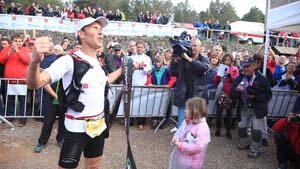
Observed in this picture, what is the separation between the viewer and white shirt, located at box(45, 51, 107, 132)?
297cm

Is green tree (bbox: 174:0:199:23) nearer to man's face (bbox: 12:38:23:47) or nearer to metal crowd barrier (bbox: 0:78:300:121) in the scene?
metal crowd barrier (bbox: 0:78:300:121)

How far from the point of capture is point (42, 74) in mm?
2758

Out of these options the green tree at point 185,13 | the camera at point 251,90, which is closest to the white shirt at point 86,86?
the camera at point 251,90

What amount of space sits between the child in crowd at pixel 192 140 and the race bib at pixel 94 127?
3.50 ft

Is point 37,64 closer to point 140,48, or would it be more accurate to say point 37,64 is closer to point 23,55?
point 23,55

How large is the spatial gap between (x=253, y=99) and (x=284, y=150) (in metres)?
0.94

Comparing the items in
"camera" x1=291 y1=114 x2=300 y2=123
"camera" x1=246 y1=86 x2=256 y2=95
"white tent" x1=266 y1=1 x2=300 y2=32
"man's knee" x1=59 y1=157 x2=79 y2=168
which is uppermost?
"white tent" x1=266 y1=1 x2=300 y2=32

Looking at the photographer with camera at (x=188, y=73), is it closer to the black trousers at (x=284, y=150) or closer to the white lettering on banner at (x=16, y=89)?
the black trousers at (x=284, y=150)

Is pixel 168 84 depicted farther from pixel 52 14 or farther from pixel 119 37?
pixel 52 14

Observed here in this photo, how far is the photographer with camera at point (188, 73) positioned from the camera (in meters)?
5.64

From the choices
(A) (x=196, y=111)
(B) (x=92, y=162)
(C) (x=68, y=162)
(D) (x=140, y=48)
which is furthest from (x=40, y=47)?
(D) (x=140, y=48)

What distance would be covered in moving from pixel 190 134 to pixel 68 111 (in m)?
1.51

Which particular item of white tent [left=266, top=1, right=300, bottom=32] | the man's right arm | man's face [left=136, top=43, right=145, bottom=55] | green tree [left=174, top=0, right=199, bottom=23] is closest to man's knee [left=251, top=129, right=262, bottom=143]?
white tent [left=266, top=1, right=300, bottom=32]

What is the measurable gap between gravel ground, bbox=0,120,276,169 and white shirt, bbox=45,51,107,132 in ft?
6.47
